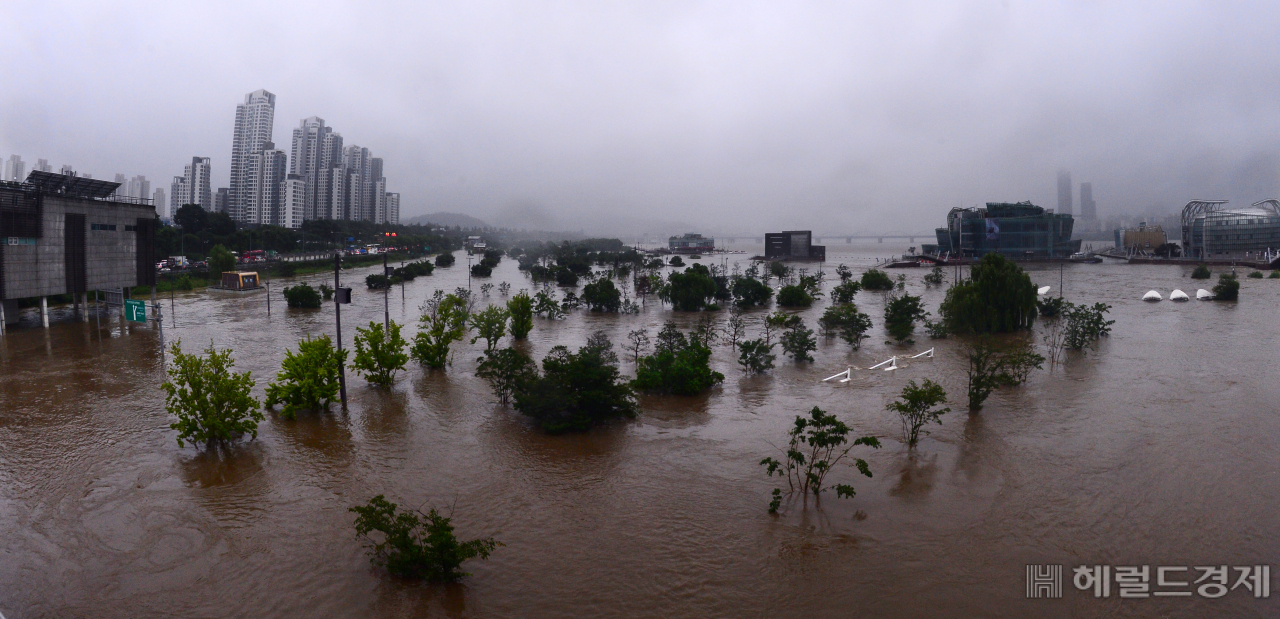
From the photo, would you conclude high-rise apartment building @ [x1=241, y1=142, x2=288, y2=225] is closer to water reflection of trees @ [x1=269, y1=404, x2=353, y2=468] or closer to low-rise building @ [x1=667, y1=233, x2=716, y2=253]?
low-rise building @ [x1=667, y1=233, x2=716, y2=253]

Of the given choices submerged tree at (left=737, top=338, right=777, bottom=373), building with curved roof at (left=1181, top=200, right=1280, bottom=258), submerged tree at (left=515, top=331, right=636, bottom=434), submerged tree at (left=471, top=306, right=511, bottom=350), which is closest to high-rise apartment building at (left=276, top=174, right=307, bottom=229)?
submerged tree at (left=471, top=306, right=511, bottom=350)

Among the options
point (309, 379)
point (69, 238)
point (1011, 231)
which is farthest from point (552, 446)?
point (1011, 231)

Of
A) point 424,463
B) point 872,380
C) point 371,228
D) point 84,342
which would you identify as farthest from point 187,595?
point 371,228

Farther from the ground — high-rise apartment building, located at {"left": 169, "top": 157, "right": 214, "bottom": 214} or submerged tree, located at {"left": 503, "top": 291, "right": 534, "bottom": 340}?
high-rise apartment building, located at {"left": 169, "top": 157, "right": 214, "bottom": 214}

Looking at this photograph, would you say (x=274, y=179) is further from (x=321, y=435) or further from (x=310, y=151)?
(x=321, y=435)

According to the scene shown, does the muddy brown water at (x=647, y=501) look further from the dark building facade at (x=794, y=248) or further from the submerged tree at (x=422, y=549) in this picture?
the dark building facade at (x=794, y=248)
